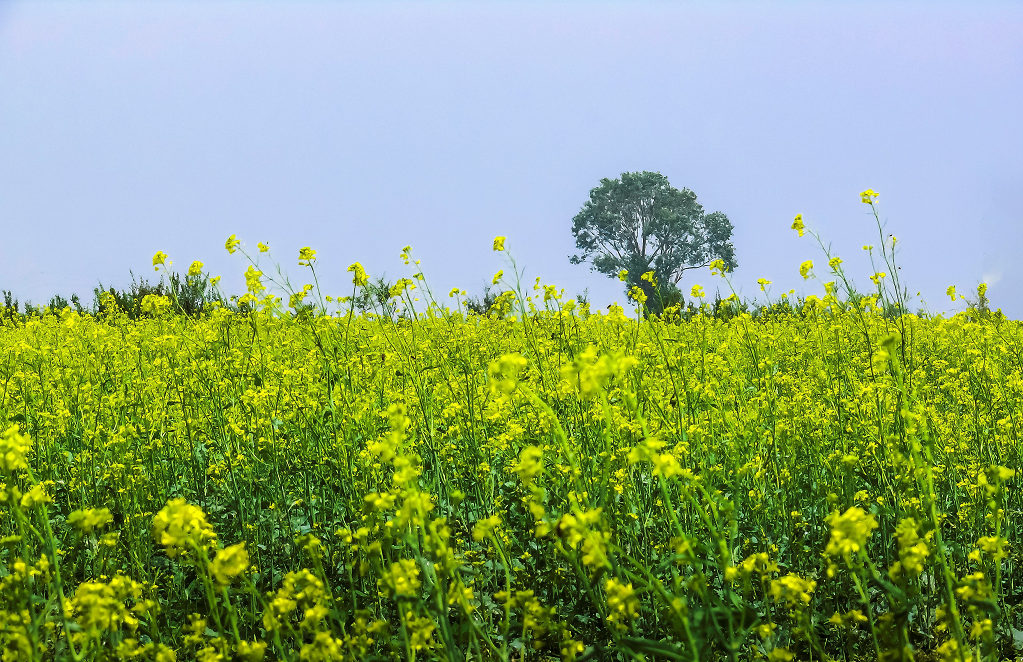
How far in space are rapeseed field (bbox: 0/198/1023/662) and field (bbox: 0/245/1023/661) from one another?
0.02 meters

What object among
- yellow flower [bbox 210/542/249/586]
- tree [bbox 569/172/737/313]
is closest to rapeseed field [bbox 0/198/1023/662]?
yellow flower [bbox 210/542/249/586]

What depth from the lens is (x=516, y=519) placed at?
→ 3270 mm

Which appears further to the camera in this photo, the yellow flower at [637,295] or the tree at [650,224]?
the tree at [650,224]

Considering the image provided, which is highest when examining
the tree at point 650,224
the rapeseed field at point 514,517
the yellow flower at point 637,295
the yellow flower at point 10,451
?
the tree at point 650,224

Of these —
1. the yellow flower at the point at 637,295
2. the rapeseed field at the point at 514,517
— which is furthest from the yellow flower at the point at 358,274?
the yellow flower at the point at 637,295

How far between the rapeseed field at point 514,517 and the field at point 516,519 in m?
0.02

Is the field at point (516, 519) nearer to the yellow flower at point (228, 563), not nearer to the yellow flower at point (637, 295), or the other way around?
the yellow flower at point (228, 563)

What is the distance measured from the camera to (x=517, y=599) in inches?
79.6

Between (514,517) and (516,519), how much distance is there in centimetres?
1

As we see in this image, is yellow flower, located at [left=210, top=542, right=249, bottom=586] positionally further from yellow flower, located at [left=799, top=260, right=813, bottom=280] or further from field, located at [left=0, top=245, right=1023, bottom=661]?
yellow flower, located at [left=799, top=260, right=813, bottom=280]

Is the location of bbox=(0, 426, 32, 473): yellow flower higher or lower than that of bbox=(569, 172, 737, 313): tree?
lower

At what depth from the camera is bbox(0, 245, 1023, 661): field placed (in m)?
1.83

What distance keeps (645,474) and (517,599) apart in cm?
157

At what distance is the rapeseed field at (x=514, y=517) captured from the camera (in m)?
1.83
